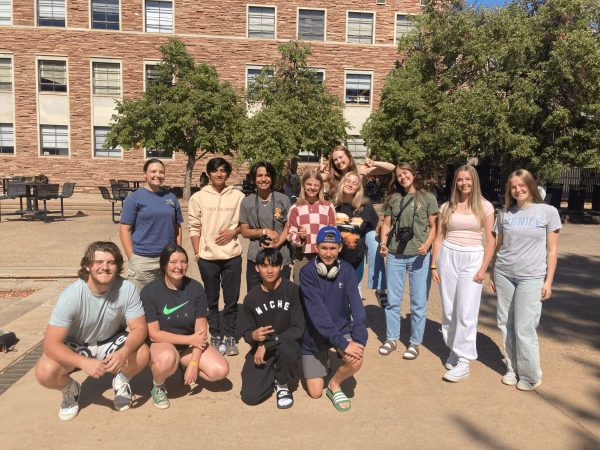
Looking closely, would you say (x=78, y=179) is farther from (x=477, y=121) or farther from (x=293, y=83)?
(x=477, y=121)

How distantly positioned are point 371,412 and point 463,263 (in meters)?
1.59

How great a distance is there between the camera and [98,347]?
11.5 ft

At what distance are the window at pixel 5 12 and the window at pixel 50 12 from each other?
1.70m

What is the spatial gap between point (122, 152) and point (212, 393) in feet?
90.9

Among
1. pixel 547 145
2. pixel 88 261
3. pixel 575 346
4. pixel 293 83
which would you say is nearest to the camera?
pixel 88 261

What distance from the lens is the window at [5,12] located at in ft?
89.6

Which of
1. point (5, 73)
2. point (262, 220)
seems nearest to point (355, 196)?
point (262, 220)

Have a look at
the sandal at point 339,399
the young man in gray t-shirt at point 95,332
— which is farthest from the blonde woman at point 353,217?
the young man in gray t-shirt at point 95,332

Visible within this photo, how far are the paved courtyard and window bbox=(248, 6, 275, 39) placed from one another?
27.1 meters

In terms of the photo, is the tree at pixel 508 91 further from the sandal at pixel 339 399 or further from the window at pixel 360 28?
the sandal at pixel 339 399

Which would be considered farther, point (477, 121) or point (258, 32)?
point (258, 32)

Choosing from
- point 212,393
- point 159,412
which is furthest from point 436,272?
point 159,412

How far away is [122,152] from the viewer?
1135 inches

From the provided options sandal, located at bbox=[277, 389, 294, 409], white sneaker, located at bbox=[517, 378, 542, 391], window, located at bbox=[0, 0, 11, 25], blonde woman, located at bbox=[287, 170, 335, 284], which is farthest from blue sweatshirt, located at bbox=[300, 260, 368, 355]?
window, located at bbox=[0, 0, 11, 25]
